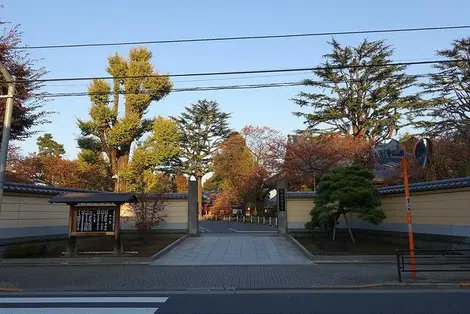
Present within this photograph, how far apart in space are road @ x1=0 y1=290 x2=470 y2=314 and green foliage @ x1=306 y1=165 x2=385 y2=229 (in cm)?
721

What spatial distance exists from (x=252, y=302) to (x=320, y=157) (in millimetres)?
26753

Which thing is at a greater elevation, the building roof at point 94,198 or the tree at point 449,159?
the tree at point 449,159

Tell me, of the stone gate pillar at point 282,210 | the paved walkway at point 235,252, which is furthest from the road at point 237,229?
the paved walkway at point 235,252

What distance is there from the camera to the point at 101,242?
2120 cm

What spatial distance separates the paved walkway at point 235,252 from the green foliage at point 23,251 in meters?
4.70

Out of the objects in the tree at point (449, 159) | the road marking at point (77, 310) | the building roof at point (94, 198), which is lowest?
the road marking at point (77, 310)

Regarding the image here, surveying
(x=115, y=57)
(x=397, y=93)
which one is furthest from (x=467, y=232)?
(x=115, y=57)

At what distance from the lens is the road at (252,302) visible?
25.4 ft

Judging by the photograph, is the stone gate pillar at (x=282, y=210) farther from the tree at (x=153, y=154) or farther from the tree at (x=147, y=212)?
the tree at (x=153, y=154)

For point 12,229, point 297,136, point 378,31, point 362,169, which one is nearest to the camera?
point 378,31

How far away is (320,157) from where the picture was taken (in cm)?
3419

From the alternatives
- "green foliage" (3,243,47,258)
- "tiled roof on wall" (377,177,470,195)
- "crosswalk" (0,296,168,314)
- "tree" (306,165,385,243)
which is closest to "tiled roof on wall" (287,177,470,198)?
"tiled roof on wall" (377,177,470,195)

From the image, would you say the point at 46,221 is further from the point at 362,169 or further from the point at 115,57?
the point at 115,57

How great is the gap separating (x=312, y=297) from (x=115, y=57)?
119 ft
